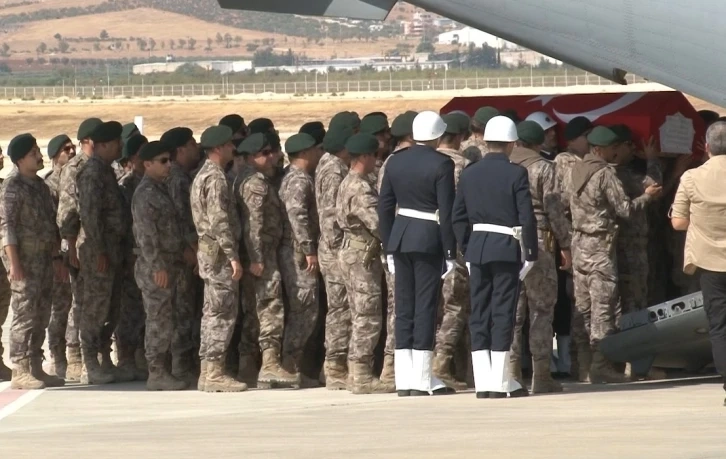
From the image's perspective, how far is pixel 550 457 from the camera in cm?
664

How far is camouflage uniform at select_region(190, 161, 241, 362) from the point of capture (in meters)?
10.1

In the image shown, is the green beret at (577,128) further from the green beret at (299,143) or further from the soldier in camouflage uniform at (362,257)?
the green beret at (299,143)

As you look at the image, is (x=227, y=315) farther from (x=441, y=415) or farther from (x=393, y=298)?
(x=441, y=415)

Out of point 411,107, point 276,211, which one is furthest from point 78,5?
point 276,211

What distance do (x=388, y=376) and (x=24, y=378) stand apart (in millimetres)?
2678

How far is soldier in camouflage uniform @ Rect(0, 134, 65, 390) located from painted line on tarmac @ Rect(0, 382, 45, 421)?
135 millimetres

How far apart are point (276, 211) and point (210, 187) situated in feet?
1.87

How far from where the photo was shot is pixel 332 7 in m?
10.8

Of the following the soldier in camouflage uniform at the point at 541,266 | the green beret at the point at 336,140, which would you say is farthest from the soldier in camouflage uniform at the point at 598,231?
the green beret at the point at 336,140

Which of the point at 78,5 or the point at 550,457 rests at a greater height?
the point at 550,457

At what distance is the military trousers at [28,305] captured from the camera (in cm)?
1065

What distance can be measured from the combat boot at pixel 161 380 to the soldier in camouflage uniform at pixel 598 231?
2.94 m

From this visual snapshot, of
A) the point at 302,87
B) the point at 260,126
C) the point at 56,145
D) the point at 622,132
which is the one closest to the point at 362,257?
the point at 260,126

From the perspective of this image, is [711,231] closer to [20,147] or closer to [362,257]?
[362,257]
